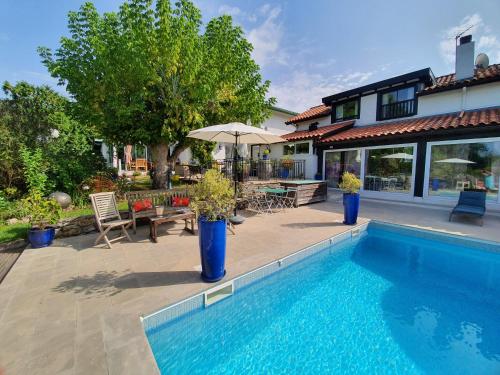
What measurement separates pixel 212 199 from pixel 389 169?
11.5 m

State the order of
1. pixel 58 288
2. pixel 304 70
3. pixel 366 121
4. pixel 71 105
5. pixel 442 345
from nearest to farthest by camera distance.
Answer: pixel 442 345, pixel 58 288, pixel 71 105, pixel 366 121, pixel 304 70

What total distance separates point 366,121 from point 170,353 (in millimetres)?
15229

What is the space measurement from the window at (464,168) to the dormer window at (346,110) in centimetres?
547

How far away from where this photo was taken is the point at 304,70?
50.3ft

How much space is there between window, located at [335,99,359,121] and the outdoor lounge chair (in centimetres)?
788

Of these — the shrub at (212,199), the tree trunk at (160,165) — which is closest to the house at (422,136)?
the tree trunk at (160,165)

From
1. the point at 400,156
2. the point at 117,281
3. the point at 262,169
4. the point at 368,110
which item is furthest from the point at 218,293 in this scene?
the point at 368,110

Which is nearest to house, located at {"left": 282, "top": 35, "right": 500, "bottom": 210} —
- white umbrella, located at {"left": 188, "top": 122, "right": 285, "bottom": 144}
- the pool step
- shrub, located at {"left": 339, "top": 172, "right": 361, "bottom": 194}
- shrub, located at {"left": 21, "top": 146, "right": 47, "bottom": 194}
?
shrub, located at {"left": 339, "top": 172, "right": 361, "bottom": 194}

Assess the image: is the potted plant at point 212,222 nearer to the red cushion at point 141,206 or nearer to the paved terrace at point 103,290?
the paved terrace at point 103,290

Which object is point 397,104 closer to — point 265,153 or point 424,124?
point 424,124

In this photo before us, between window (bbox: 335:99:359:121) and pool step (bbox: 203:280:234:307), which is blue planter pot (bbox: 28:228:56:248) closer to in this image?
pool step (bbox: 203:280:234:307)

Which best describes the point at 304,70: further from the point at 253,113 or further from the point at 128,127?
the point at 128,127

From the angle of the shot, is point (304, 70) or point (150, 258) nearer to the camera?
point (150, 258)

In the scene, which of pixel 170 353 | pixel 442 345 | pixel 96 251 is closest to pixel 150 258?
pixel 96 251
